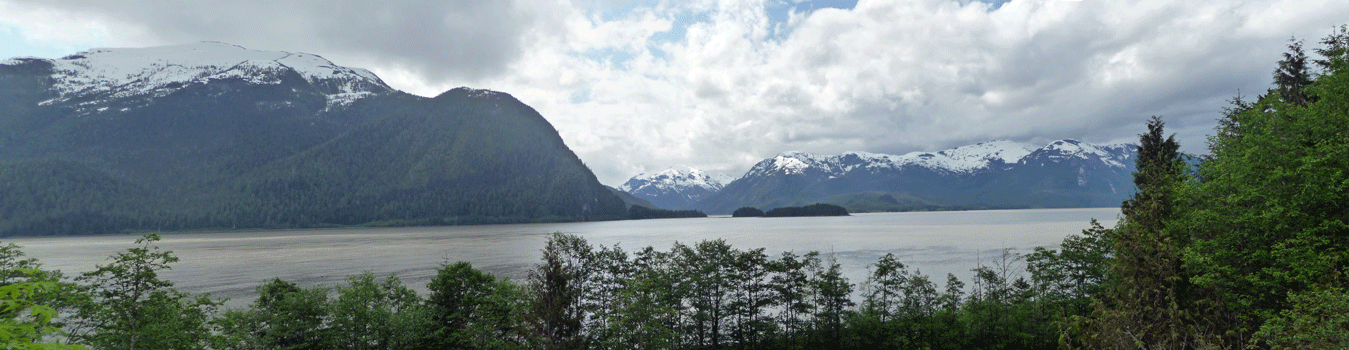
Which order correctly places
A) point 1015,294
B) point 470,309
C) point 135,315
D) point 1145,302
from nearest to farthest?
point 1145,302 < point 135,315 < point 470,309 < point 1015,294

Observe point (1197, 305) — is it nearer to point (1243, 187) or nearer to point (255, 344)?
point (1243, 187)

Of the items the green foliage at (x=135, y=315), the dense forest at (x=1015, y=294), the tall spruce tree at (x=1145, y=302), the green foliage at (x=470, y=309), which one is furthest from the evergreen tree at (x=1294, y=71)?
the green foliage at (x=135, y=315)

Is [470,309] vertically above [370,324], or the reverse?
[470,309]

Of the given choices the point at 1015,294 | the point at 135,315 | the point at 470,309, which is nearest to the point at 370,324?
the point at 470,309

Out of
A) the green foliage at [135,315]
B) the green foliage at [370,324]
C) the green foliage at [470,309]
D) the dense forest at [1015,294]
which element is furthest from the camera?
the green foliage at [470,309]

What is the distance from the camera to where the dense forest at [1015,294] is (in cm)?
1662

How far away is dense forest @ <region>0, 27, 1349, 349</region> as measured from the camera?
1662cm

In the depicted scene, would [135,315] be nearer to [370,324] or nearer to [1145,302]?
[370,324]

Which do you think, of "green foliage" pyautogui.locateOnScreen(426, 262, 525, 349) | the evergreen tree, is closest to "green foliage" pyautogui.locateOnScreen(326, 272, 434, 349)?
"green foliage" pyautogui.locateOnScreen(426, 262, 525, 349)

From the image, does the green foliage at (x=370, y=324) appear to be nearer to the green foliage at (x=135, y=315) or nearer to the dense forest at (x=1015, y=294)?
the dense forest at (x=1015, y=294)

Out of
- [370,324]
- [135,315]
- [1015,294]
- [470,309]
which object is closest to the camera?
[135,315]

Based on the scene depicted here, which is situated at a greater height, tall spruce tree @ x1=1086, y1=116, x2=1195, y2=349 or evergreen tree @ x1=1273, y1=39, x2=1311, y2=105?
evergreen tree @ x1=1273, y1=39, x2=1311, y2=105

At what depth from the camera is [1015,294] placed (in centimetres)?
3831

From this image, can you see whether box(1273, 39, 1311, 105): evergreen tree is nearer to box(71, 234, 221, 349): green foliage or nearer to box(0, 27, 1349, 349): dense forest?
box(0, 27, 1349, 349): dense forest
